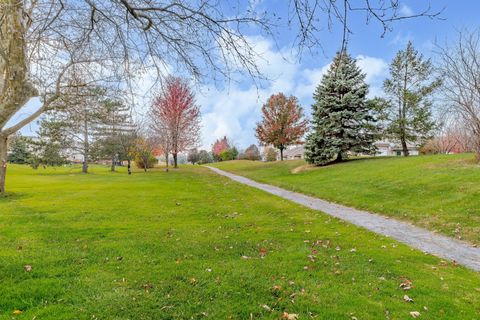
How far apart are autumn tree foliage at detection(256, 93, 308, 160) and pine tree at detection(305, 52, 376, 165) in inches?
410

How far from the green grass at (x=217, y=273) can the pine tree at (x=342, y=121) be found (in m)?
17.0

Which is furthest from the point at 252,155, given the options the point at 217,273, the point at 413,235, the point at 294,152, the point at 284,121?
the point at 217,273

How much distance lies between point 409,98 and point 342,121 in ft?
20.6

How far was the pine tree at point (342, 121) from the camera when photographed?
23188 mm

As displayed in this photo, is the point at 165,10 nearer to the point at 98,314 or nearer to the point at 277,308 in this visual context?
the point at 98,314

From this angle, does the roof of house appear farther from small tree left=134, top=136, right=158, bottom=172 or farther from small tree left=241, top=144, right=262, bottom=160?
small tree left=134, top=136, right=158, bottom=172

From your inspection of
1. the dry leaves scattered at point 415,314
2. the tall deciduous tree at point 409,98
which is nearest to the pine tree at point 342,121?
the tall deciduous tree at point 409,98

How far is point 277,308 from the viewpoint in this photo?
3326 millimetres

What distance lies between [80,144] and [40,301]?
3519cm

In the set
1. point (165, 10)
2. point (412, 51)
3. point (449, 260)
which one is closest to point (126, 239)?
point (165, 10)

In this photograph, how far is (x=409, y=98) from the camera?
78.8 feet

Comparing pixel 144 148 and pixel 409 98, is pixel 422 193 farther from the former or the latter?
pixel 144 148

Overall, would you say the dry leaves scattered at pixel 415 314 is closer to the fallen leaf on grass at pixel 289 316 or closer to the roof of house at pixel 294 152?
the fallen leaf on grass at pixel 289 316

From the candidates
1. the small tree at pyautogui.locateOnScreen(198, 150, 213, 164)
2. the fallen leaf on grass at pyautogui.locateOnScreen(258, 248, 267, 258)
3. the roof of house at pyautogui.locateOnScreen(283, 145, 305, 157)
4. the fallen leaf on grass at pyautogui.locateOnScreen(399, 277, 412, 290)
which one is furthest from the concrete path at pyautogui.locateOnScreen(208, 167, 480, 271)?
the roof of house at pyautogui.locateOnScreen(283, 145, 305, 157)
